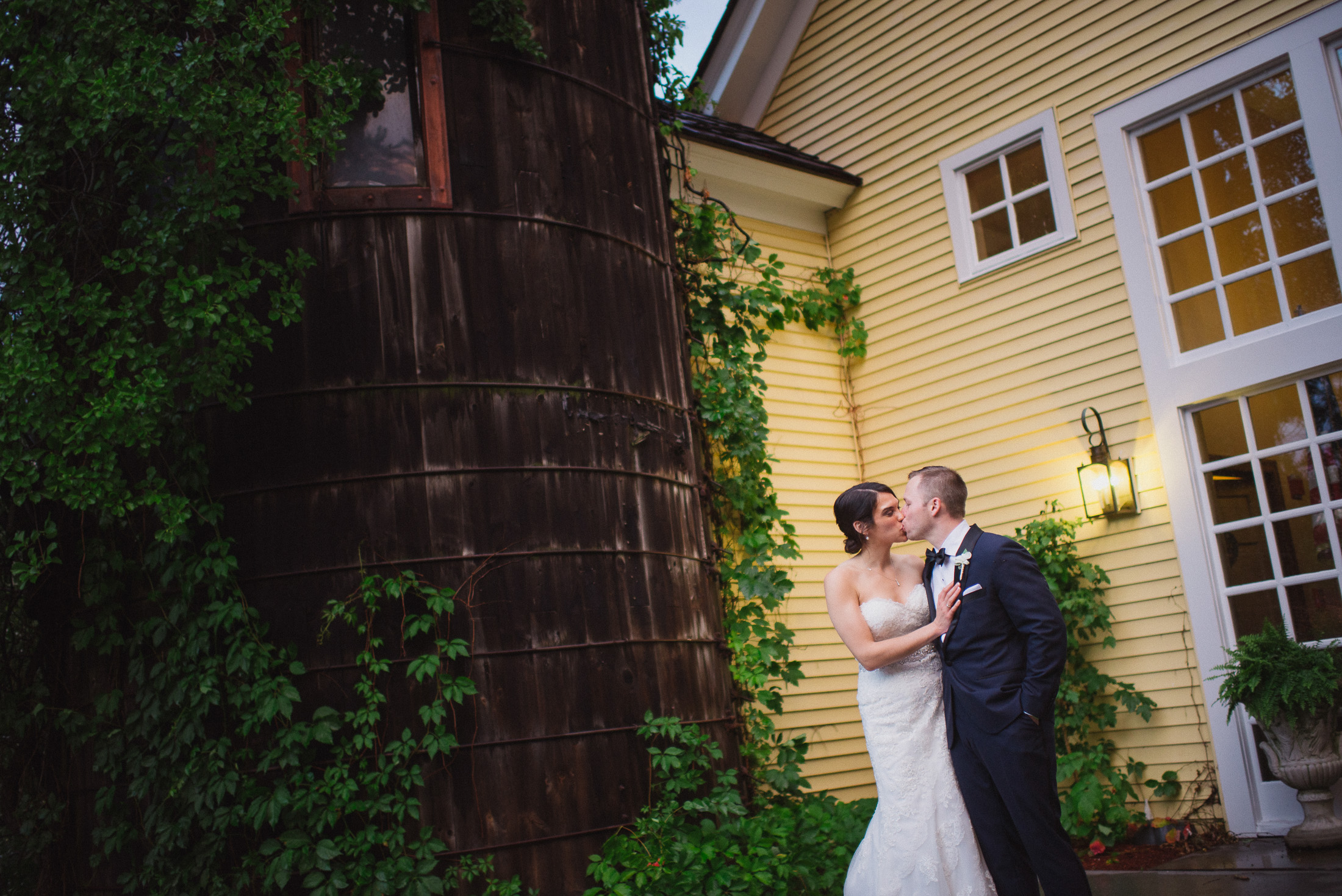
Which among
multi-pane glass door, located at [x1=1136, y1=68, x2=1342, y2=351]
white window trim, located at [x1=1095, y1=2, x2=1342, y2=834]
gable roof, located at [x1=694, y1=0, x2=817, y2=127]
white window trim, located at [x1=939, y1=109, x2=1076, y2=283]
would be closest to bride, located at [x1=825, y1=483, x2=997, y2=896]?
white window trim, located at [x1=1095, y1=2, x2=1342, y2=834]

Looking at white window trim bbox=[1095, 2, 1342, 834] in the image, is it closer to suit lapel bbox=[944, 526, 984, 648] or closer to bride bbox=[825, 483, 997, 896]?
bride bbox=[825, 483, 997, 896]

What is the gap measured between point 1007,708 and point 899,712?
562mm

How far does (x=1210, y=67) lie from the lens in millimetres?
6961

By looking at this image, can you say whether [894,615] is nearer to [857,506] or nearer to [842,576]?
[842,576]

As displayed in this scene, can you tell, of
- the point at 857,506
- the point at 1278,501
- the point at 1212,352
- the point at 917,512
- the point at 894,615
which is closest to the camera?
the point at 917,512

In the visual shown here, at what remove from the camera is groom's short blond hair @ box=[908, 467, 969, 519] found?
161 inches

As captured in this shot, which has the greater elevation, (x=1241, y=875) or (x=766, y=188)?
(x=766, y=188)

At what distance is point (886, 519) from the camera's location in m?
4.43

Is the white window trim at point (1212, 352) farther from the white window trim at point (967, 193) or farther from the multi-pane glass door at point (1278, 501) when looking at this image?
the white window trim at point (967, 193)

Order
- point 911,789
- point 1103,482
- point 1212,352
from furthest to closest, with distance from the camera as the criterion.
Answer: point 1103,482, point 1212,352, point 911,789

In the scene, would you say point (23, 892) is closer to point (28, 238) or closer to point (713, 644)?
point (28, 238)

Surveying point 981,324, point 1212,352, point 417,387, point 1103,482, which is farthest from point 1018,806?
point 981,324

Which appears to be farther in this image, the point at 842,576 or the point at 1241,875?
the point at 1241,875

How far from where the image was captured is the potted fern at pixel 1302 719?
5.67m
